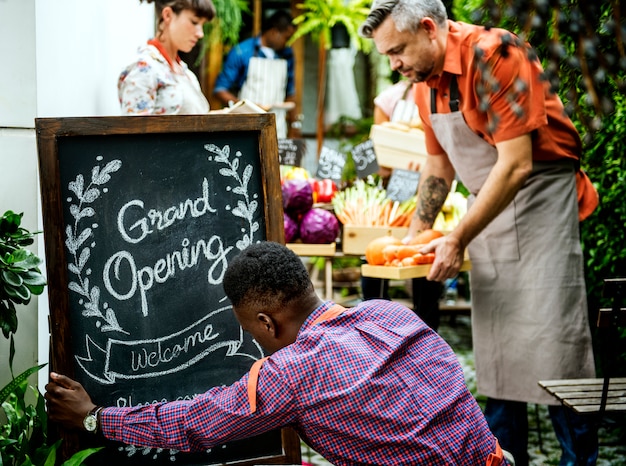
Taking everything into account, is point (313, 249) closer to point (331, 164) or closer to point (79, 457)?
point (331, 164)

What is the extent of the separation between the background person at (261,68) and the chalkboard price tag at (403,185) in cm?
387

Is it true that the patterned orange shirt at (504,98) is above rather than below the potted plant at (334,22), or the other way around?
below

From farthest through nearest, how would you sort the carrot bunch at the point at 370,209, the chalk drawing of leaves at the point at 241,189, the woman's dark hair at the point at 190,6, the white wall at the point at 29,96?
the carrot bunch at the point at 370,209 → the woman's dark hair at the point at 190,6 → the white wall at the point at 29,96 → the chalk drawing of leaves at the point at 241,189

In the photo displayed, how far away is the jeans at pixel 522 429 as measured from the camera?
358 cm

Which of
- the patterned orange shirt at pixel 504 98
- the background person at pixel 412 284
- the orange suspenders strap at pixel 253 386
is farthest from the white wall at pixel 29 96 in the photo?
the background person at pixel 412 284

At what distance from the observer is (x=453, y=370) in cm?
212

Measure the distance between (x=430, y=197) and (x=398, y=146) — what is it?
1401 millimetres

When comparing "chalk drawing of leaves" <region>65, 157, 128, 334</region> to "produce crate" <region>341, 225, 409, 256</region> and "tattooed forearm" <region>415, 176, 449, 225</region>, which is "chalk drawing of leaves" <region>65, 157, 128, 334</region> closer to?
"tattooed forearm" <region>415, 176, 449, 225</region>

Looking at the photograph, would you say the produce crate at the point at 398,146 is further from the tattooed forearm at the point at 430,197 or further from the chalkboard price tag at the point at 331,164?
the tattooed forearm at the point at 430,197

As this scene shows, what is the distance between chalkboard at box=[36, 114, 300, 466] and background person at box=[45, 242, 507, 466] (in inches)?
8.9

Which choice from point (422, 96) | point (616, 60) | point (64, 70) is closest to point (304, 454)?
point (422, 96)

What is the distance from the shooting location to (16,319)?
227 cm

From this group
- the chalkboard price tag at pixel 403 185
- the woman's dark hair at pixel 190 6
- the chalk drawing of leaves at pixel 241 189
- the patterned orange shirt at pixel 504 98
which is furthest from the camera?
the chalkboard price tag at pixel 403 185

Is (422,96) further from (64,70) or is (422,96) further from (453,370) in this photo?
(453,370)
